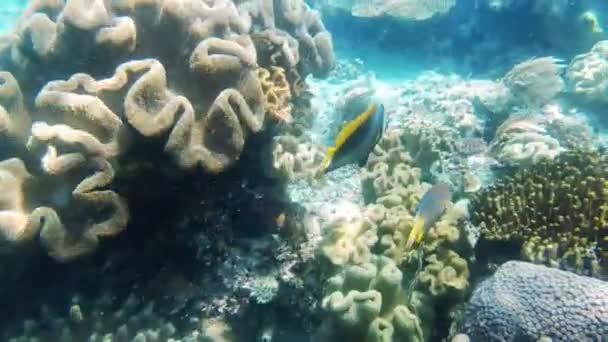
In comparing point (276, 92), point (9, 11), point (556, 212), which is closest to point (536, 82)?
point (556, 212)

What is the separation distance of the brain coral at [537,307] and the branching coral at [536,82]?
6733 millimetres

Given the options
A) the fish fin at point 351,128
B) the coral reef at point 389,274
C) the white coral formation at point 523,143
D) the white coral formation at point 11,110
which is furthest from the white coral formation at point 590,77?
the white coral formation at point 11,110

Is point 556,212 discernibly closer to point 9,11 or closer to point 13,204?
point 13,204

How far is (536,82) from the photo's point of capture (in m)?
9.14

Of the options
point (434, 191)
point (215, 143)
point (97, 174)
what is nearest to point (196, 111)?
point (215, 143)

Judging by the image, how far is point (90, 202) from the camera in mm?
3098

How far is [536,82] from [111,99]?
8665 mm

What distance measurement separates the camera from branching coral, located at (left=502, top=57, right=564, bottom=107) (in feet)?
29.2

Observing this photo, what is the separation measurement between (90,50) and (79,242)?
163cm

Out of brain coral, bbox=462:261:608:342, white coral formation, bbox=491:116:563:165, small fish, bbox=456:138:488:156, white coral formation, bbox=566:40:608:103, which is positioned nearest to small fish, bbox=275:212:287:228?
brain coral, bbox=462:261:608:342

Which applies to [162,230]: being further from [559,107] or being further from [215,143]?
[559,107]

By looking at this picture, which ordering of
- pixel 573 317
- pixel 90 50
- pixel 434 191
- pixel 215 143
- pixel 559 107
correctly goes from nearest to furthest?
1. pixel 573 317
2. pixel 434 191
3. pixel 215 143
4. pixel 90 50
5. pixel 559 107

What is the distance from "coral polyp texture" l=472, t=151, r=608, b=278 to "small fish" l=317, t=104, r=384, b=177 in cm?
156

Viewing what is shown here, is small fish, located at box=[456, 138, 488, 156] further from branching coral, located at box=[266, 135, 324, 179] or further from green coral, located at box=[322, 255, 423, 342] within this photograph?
green coral, located at box=[322, 255, 423, 342]
